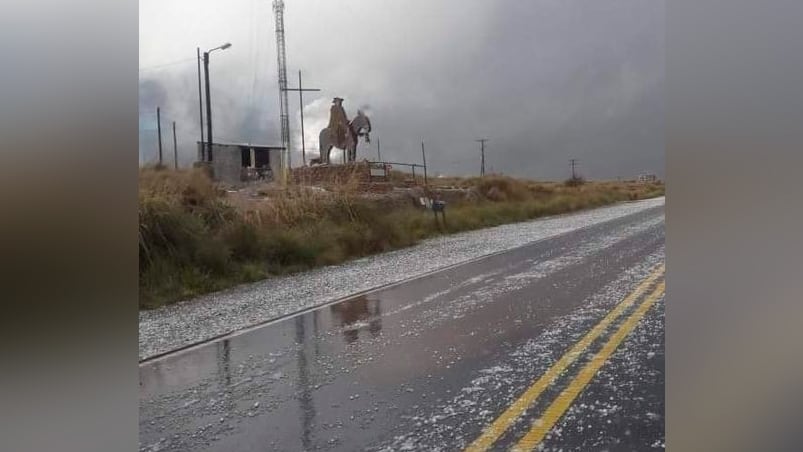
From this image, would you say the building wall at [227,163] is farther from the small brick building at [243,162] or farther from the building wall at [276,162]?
the building wall at [276,162]

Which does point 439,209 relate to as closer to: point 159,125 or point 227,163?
point 227,163

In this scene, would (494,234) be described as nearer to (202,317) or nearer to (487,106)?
(487,106)

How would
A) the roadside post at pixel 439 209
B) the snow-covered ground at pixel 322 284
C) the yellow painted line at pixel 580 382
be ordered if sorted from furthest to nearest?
the roadside post at pixel 439 209 → the snow-covered ground at pixel 322 284 → the yellow painted line at pixel 580 382

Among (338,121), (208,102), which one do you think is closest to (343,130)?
(338,121)

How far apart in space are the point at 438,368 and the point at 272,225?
4.41 feet

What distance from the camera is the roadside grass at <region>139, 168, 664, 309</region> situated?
9.27 feet

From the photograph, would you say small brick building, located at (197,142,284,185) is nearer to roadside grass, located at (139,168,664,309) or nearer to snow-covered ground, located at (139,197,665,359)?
roadside grass, located at (139,168,664,309)

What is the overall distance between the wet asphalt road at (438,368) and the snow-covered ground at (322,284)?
0.09 metres

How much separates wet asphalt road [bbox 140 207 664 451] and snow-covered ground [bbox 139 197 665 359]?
9 centimetres

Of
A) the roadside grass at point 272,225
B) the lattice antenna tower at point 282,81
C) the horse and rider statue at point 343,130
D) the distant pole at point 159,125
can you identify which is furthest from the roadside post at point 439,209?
the distant pole at point 159,125

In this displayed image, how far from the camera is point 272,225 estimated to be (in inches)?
125

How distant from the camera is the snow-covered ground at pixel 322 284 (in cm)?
273

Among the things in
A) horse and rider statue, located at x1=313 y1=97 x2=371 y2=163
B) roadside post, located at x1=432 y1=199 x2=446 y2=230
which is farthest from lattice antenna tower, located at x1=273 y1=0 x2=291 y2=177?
roadside post, located at x1=432 y1=199 x2=446 y2=230
